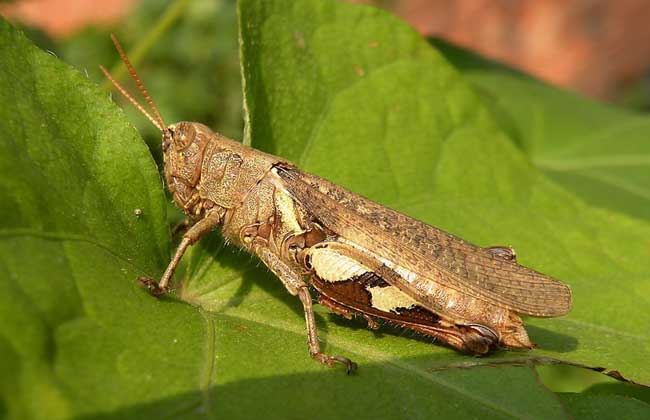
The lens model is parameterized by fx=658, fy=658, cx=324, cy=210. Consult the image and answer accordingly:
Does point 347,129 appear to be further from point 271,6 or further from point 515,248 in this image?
point 515,248

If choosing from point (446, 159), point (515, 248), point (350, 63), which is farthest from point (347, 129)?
point (515, 248)

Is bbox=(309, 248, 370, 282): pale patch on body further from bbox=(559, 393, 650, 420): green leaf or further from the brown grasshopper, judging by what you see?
bbox=(559, 393, 650, 420): green leaf

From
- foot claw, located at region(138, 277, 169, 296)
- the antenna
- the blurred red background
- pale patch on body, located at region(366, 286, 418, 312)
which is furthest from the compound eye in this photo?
the blurred red background

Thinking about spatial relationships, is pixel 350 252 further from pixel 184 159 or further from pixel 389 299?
pixel 184 159

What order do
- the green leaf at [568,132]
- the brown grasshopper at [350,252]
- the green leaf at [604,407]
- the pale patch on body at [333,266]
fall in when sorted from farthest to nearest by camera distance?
the green leaf at [568,132] < the pale patch on body at [333,266] < the brown grasshopper at [350,252] < the green leaf at [604,407]

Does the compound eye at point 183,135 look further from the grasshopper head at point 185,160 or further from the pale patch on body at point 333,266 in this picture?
the pale patch on body at point 333,266

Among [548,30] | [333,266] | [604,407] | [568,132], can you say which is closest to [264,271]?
[333,266]

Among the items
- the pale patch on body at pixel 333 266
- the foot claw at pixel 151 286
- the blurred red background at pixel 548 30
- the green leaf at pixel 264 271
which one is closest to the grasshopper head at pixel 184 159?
the green leaf at pixel 264 271

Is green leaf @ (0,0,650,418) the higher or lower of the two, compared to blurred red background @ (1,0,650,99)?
lower
